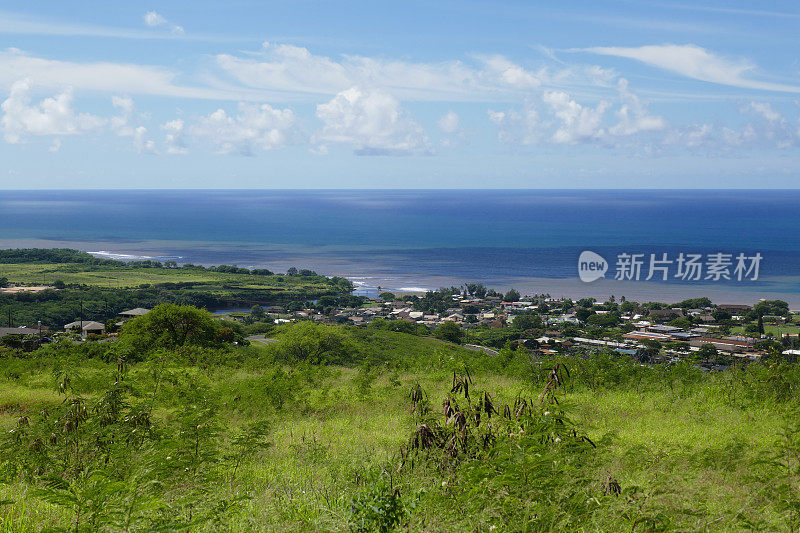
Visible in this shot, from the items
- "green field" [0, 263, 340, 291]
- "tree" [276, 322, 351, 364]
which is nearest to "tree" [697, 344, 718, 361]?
"tree" [276, 322, 351, 364]

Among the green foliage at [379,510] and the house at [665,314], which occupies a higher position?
the green foliage at [379,510]

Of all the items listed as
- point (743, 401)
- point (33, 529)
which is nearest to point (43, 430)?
point (33, 529)

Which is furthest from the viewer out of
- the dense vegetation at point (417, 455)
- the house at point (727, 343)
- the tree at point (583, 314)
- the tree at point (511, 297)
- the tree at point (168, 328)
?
the tree at point (511, 297)

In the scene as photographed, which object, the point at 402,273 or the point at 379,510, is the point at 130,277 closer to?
the point at 402,273

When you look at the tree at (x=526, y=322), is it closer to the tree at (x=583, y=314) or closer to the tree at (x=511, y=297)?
the tree at (x=583, y=314)

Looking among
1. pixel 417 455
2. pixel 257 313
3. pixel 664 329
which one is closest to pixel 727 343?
pixel 664 329

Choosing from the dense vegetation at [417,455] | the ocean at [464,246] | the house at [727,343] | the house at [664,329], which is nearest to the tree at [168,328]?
the dense vegetation at [417,455]
